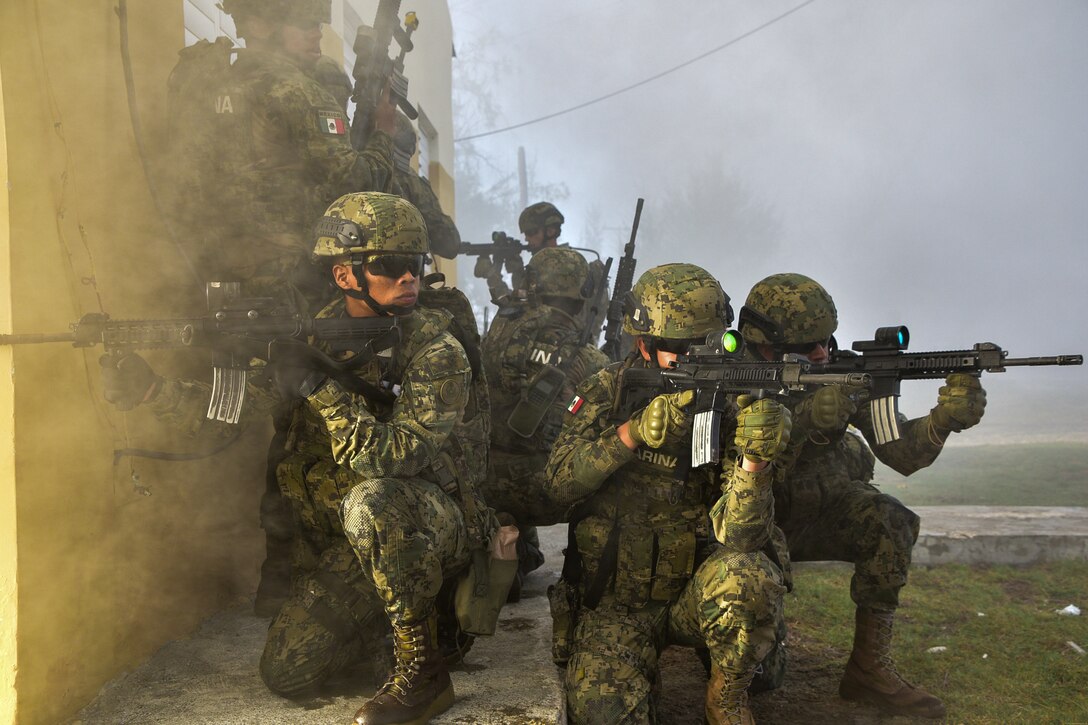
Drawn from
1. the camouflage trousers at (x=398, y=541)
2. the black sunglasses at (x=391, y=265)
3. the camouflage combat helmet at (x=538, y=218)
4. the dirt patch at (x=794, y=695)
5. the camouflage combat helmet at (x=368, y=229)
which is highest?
the camouflage combat helmet at (x=538, y=218)

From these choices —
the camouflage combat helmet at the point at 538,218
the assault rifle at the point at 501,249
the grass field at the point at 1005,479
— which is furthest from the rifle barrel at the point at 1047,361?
the grass field at the point at 1005,479

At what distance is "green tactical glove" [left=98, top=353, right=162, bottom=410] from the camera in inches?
120

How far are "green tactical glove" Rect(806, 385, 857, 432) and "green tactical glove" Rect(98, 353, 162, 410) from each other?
2822mm

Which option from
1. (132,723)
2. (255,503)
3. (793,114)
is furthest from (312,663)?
(793,114)

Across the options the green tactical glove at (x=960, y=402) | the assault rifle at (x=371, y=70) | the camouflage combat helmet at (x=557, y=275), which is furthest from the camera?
the camouflage combat helmet at (x=557, y=275)

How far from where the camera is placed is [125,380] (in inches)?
121

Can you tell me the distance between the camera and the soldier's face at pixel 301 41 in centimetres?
429

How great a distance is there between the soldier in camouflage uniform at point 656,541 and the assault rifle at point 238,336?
930 mm

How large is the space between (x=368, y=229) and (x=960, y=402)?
263 cm

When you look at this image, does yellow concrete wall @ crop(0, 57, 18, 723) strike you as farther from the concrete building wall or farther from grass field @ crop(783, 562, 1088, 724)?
grass field @ crop(783, 562, 1088, 724)

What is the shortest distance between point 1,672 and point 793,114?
120ft

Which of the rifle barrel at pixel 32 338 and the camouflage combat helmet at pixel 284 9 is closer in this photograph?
the rifle barrel at pixel 32 338

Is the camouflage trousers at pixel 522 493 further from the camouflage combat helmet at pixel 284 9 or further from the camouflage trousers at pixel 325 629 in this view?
the camouflage combat helmet at pixel 284 9

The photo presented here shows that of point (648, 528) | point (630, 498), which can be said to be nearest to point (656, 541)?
point (648, 528)
